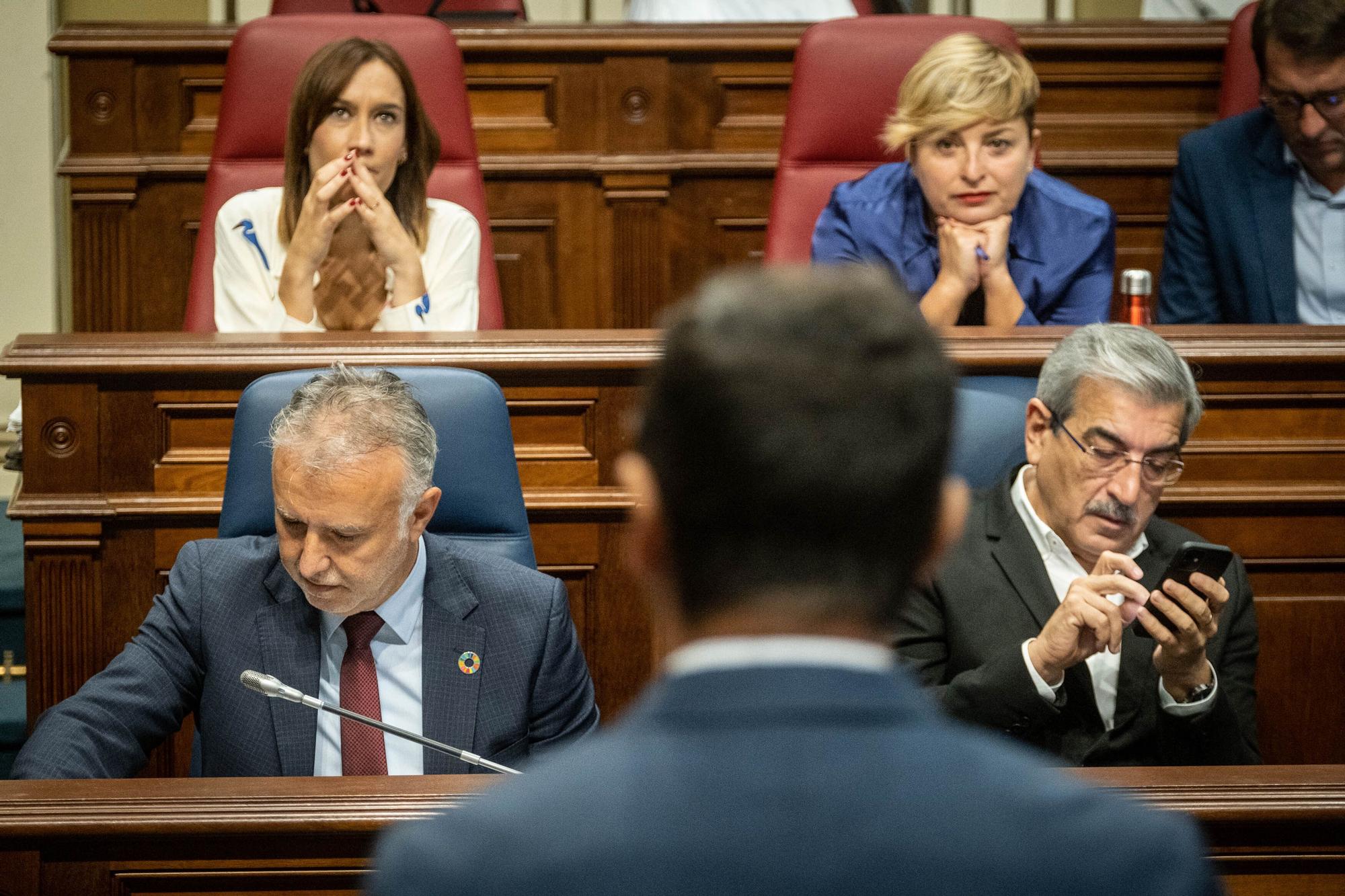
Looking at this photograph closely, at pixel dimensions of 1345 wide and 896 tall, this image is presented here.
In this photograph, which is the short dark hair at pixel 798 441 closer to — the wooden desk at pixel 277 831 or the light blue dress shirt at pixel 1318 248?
the wooden desk at pixel 277 831

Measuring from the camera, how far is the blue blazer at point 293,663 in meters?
1.74

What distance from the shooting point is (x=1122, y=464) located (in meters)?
1.88

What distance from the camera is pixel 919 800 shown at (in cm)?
54

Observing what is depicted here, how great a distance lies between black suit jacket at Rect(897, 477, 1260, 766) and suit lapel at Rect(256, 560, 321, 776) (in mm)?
692

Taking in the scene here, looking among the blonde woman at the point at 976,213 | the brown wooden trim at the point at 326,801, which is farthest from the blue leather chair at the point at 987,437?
the brown wooden trim at the point at 326,801

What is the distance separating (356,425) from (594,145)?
171 cm

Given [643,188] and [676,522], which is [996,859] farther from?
[643,188]

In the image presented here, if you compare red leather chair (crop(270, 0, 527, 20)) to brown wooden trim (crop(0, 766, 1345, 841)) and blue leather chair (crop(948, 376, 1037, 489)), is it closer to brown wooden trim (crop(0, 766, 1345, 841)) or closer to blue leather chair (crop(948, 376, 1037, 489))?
blue leather chair (crop(948, 376, 1037, 489))

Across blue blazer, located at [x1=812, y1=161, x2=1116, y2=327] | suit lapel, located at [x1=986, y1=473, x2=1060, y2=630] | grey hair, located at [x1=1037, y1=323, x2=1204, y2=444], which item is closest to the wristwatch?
suit lapel, located at [x1=986, y1=473, x2=1060, y2=630]

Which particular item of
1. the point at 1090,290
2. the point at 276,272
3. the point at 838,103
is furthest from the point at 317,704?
the point at 838,103

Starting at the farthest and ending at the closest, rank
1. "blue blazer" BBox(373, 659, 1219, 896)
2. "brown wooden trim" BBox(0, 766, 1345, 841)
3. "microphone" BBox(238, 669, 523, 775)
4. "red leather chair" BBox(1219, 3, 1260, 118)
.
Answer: "red leather chair" BBox(1219, 3, 1260, 118), "microphone" BBox(238, 669, 523, 775), "brown wooden trim" BBox(0, 766, 1345, 841), "blue blazer" BBox(373, 659, 1219, 896)

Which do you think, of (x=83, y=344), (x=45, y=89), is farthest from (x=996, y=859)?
(x=45, y=89)

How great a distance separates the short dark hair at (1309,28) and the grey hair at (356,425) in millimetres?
1801

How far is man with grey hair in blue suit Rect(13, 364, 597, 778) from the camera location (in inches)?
67.6
